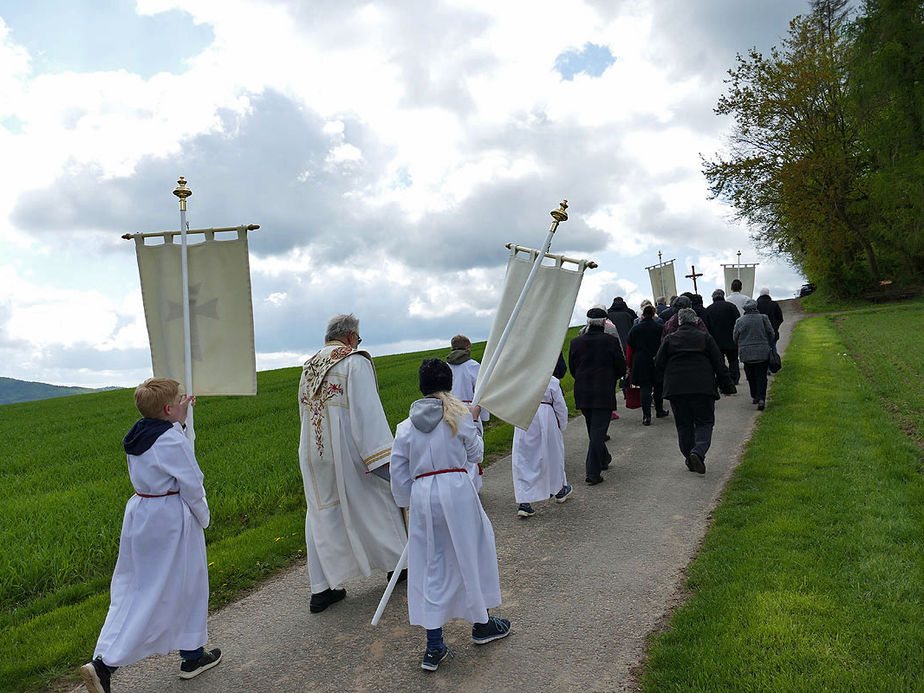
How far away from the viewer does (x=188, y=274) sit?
18.9 ft

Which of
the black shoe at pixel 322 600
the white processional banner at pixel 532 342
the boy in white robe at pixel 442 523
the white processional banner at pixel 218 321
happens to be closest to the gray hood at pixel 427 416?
the boy in white robe at pixel 442 523

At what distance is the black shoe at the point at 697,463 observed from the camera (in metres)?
9.23

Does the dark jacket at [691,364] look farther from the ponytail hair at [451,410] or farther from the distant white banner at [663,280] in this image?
the distant white banner at [663,280]

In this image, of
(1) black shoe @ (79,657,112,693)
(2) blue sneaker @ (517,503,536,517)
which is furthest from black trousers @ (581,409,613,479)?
(1) black shoe @ (79,657,112,693)

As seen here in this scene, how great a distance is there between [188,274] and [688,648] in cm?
462

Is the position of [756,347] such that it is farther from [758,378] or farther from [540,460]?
[540,460]

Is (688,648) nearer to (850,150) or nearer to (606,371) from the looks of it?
(606,371)

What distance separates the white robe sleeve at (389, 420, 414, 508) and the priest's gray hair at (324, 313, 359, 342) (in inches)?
48.4

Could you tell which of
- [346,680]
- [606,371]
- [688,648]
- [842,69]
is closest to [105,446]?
[606,371]

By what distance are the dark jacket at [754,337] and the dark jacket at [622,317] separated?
6.89 ft

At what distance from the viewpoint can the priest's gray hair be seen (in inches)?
233

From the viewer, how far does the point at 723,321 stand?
15062 mm

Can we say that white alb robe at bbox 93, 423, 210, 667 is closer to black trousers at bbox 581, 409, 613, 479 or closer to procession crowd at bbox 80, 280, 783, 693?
procession crowd at bbox 80, 280, 783, 693

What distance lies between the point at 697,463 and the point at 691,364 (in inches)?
52.1
